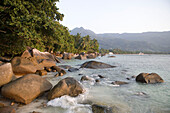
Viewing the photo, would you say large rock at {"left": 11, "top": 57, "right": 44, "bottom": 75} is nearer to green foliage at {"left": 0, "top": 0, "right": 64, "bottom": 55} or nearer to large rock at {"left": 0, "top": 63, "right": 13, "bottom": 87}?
green foliage at {"left": 0, "top": 0, "right": 64, "bottom": 55}

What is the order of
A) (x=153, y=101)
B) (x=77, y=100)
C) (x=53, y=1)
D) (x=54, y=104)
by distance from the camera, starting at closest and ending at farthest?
(x=54, y=104) < (x=77, y=100) < (x=153, y=101) < (x=53, y=1)

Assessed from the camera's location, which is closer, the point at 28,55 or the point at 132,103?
the point at 132,103

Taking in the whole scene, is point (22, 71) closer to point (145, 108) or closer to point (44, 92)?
point (44, 92)

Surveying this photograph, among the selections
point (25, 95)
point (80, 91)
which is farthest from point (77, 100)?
point (25, 95)

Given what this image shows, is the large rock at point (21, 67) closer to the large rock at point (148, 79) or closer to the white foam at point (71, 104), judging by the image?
the white foam at point (71, 104)

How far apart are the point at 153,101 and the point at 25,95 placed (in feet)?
21.5

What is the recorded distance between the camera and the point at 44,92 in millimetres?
5848

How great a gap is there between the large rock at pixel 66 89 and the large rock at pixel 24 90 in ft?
2.13

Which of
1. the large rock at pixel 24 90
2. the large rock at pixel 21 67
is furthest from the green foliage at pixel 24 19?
the large rock at pixel 24 90

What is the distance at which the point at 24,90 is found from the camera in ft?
16.6

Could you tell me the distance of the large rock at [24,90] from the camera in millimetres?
4891

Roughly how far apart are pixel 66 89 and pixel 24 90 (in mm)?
1981

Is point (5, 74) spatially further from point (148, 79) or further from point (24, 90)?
point (148, 79)

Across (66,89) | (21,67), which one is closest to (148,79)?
(66,89)
